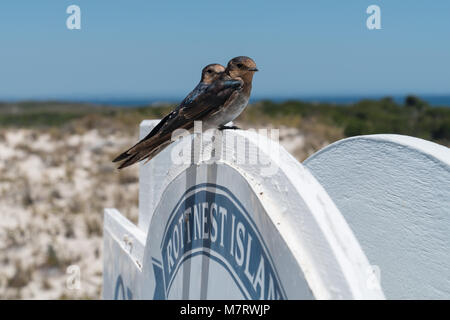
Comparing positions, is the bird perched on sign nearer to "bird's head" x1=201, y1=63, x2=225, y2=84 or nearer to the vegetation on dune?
"bird's head" x1=201, y1=63, x2=225, y2=84

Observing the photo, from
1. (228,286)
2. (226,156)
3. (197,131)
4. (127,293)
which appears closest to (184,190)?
(197,131)

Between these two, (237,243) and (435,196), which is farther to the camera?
(435,196)

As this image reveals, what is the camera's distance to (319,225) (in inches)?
74.0

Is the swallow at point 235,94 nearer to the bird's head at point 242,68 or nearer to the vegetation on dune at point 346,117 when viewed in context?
the bird's head at point 242,68

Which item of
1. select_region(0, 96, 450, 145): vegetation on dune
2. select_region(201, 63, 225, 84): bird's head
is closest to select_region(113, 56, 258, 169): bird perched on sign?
select_region(201, 63, 225, 84): bird's head

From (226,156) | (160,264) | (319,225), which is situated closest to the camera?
(319,225)

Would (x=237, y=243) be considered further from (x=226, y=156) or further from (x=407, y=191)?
(x=407, y=191)

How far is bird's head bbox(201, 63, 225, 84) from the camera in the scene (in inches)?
130

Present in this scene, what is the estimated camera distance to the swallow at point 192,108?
312cm

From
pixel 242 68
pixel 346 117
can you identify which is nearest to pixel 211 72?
pixel 242 68

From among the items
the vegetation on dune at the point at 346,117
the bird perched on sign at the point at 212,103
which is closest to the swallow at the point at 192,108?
the bird perched on sign at the point at 212,103

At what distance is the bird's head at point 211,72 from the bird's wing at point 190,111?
0.04 metres

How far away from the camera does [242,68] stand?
124 inches

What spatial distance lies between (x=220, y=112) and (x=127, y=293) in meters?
2.38
